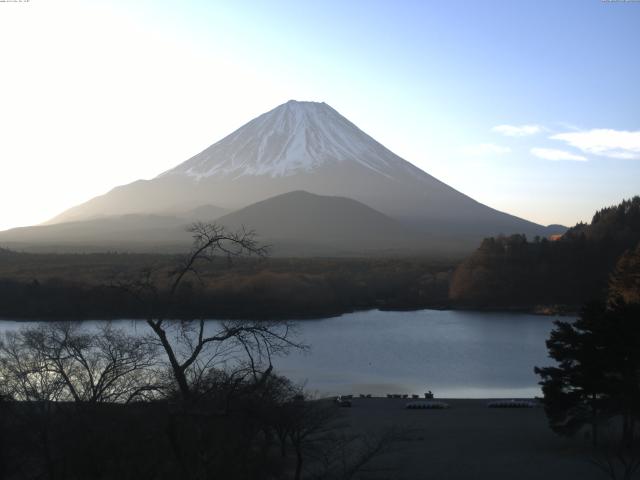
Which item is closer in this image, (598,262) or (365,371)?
(365,371)

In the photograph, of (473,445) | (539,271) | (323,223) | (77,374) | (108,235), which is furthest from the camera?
(323,223)

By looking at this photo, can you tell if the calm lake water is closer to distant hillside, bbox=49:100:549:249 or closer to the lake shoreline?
the lake shoreline

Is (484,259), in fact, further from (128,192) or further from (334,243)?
(128,192)

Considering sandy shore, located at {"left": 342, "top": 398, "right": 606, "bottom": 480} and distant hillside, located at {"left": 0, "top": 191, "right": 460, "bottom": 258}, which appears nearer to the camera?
sandy shore, located at {"left": 342, "top": 398, "right": 606, "bottom": 480}

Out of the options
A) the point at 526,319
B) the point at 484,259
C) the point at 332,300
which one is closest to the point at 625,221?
the point at 484,259

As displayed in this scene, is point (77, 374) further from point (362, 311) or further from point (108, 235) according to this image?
point (108, 235)

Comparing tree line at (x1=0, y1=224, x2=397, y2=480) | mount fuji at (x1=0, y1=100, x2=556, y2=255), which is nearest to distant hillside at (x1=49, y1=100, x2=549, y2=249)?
mount fuji at (x1=0, y1=100, x2=556, y2=255)

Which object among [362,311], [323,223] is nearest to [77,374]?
[362,311]
